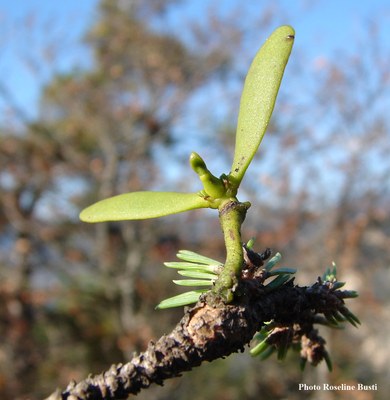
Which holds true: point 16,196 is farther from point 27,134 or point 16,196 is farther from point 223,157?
point 223,157

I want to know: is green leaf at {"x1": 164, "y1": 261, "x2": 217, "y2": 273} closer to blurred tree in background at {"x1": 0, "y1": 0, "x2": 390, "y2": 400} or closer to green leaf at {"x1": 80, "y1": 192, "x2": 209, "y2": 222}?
green leaf at {"x1": 80, "y1": 192, "x2": 209, "y2": 222}

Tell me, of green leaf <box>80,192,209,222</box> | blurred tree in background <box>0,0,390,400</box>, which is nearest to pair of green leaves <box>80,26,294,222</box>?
green leaf <box>80,192,209,222</box>

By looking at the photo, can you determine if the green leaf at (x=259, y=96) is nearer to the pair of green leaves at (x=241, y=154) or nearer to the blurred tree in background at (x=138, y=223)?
the pair of green leaves at (x=241, y=154)

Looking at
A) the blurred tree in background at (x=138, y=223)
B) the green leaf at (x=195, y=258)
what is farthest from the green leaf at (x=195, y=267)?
the blurred tree in background at (x=138, y=223)

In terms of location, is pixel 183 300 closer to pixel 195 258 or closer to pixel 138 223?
pixel 195 258

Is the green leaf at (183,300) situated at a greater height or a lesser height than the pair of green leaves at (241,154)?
lesser

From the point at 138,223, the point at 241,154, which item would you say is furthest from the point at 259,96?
the point at 138,223
